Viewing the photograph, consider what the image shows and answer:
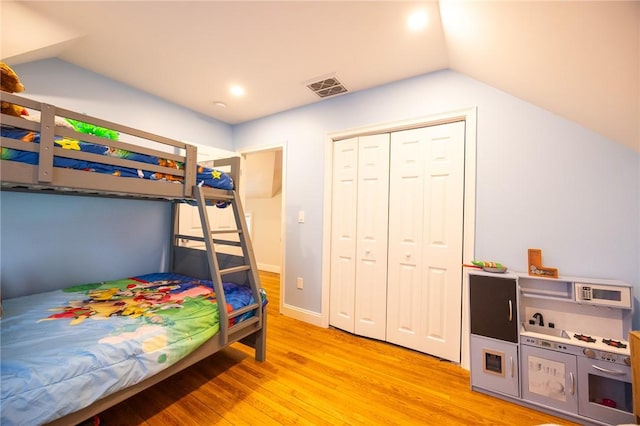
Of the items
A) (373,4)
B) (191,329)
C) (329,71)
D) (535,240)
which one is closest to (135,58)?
(329,71)

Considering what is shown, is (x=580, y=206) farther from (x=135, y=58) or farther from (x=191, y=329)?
(x=135, y=58)

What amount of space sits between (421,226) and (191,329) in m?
1.94

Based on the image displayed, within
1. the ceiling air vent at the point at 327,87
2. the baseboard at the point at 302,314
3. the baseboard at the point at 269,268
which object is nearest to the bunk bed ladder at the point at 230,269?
the baseboard at the point at 302,314

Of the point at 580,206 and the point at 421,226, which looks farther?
the point at 421,226

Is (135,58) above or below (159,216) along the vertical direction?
above

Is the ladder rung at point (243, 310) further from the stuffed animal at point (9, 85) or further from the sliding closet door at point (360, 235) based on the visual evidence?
the stuffed animal at point (9, 85)

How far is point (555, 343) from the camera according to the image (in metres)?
1.51

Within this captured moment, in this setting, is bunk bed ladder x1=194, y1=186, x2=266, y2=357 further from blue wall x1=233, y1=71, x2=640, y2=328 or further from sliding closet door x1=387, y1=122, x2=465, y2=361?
blue wall x1=233, y1=71, x2=640, y2=328

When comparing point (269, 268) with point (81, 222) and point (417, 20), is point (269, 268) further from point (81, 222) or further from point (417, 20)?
point (417, 20)

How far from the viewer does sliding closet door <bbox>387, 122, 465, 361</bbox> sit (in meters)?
2.05

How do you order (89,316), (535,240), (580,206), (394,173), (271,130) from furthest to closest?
(271,130), (394,173), (535,240), (580,206), (89,316)

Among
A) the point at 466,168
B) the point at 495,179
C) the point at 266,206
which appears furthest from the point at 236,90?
the point at 266,206

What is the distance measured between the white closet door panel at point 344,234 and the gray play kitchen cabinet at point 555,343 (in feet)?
3.70

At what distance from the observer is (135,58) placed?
6.86ft
